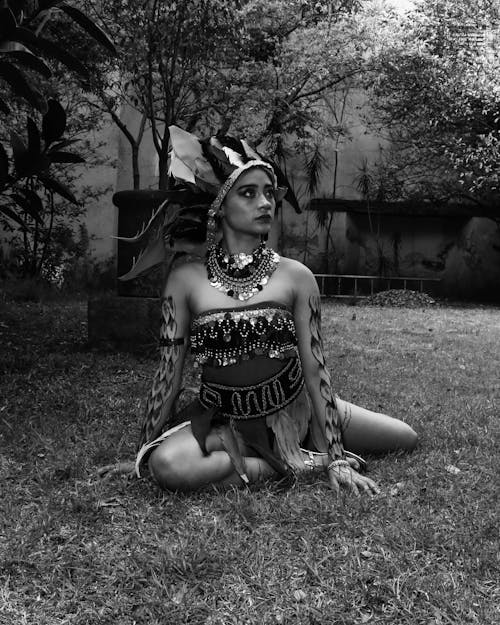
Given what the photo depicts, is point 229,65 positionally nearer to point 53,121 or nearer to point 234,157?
point 53,121

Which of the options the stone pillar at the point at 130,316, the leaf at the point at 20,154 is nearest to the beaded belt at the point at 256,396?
the leaf at the point at 20,154

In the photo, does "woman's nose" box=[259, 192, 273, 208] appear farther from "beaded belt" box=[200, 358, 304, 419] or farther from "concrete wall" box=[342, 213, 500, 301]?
"concrete wall" box=[342, 213, 500, 301]

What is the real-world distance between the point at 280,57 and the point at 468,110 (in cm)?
353

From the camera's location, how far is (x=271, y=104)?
36.8ft

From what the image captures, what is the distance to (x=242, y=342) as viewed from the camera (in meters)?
2.96

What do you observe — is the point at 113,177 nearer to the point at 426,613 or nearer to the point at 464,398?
the point at 464,398

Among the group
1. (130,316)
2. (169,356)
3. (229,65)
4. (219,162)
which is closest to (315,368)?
(169,356)

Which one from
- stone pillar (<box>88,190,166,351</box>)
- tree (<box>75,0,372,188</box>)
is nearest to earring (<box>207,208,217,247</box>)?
stone pillar (<box>88,190,166,351</box>)

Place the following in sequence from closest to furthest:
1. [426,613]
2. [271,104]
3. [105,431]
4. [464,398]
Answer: [426,613] → [105,431] → [464,398] → [271,104]

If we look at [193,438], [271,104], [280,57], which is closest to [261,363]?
[193,438]

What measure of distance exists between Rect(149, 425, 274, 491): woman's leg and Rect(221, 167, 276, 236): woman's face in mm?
890

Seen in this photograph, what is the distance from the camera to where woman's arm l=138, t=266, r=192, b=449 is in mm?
3033

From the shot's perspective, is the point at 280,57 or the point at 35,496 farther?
the point at 280,57

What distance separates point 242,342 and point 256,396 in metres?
0.25
